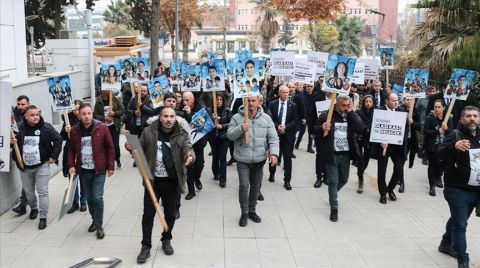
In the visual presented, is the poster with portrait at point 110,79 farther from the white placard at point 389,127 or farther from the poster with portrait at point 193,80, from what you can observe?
the white placard at point 389,127

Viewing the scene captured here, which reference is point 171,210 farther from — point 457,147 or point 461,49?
point 461,49

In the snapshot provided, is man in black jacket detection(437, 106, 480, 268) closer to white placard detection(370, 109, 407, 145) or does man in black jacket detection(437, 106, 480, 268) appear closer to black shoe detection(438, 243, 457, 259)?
black shoe detection(438, 243, 457, 259)

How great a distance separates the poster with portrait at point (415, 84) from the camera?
9.98 m

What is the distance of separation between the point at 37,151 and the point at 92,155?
942mm

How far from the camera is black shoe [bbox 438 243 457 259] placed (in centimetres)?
611

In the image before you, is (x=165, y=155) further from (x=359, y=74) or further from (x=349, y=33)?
(x=349, y=33)

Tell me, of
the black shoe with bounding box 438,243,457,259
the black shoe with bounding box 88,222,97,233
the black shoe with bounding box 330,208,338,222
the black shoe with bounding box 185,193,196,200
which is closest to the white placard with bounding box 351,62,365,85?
the black shoe with bounding box 330,208,338,222

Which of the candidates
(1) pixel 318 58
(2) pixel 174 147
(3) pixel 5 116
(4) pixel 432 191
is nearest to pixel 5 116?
(3) pixel 5 116

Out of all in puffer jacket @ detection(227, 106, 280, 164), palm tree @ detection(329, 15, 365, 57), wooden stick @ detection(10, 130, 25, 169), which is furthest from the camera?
palm tree @ detection(329, 15, 365, 57)

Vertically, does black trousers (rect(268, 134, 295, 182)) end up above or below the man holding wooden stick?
below

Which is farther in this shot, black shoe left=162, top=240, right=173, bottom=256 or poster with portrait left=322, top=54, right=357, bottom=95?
poster with portrait left=322, top=54, right=357, bottom=95

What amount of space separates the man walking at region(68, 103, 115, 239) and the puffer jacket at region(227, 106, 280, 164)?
159 cm

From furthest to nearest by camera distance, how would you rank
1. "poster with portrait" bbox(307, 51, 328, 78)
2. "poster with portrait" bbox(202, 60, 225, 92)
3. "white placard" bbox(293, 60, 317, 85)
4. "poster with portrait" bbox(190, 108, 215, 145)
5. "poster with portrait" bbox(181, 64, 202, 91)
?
"poster with portrait" bbox(307, 51, 328, 78) < "white placard" bbox(293, 60, 317, 85) < "poster with portrait" bbox(181, 64, 202, 91) < "poster with portrait" bbox(202, 60, 225, 92) < "poster with portrait" bbox(190, 108, 215, 145)

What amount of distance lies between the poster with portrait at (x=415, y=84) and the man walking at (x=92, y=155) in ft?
19.5
